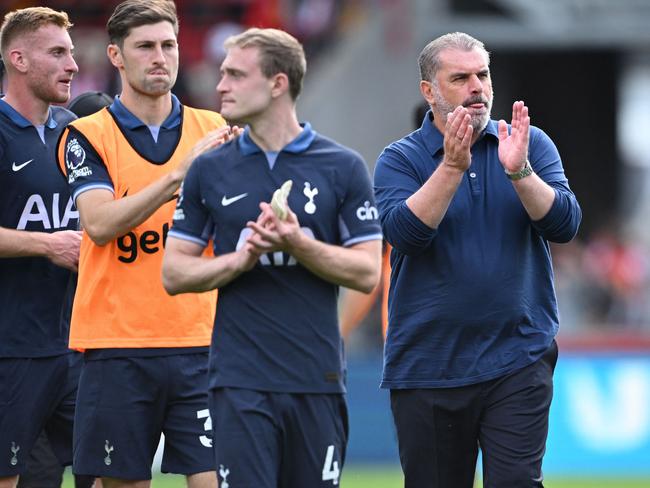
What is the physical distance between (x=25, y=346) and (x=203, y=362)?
1.07 metres

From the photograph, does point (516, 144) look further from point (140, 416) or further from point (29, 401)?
point (29, 401)

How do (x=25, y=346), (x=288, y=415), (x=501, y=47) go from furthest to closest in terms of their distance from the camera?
(x=501, y=47)
(x=25, y=346)
(x=288, y=415)

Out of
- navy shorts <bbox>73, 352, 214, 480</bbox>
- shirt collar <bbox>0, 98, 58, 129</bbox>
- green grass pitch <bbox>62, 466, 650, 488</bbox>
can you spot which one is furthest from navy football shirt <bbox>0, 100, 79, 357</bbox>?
green grass pitch <bbox>62, 466, 650, 488</bbox>

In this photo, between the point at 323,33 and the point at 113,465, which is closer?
the point at 113,465

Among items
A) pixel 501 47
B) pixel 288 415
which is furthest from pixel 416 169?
pixel 501 47

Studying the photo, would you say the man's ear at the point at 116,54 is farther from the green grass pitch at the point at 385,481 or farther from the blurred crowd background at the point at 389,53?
the blurred crowd background at the point at 389,53

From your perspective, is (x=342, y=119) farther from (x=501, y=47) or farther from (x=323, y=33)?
(x=501, y=47)

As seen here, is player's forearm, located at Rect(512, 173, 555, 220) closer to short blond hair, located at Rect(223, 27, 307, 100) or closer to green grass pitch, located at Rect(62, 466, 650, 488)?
short blond hair, located at Rect(223, 27, 307, 100)

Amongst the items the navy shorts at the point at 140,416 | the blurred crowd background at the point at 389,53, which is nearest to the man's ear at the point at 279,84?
the navy shorts at the point at 140,416

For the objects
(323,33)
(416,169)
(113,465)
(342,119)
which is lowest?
(113,465)

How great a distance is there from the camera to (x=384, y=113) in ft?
74.4

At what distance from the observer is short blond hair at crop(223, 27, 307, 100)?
6148 millimetres

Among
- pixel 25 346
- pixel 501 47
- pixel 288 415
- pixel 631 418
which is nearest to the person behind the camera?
pixel 288 415

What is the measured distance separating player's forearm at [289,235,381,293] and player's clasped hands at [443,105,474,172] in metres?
0.53
